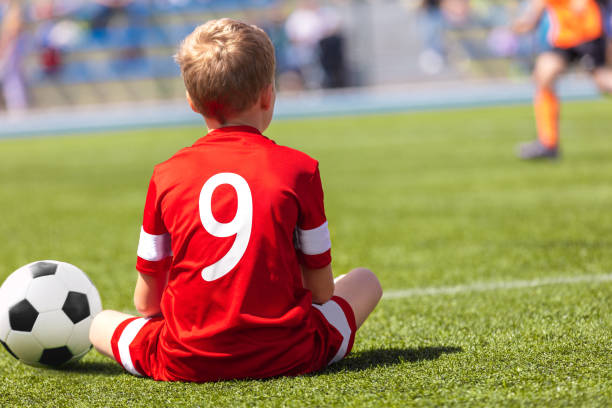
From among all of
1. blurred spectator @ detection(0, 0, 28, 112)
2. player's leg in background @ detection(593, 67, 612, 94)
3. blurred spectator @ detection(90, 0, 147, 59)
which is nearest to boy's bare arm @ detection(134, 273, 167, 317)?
player's leg in background @ detection(593, 67, 612, 94)

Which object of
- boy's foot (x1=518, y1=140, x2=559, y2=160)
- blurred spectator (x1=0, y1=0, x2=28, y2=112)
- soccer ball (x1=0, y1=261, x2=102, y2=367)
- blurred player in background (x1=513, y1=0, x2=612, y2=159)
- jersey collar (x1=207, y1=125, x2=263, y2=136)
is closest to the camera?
jersey collar (x1=207, y1=125, x2=263, y2=136)

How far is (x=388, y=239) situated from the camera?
4.83 meters

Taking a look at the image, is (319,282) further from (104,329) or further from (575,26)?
(575,26)

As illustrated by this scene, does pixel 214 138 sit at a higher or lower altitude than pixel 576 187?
higher

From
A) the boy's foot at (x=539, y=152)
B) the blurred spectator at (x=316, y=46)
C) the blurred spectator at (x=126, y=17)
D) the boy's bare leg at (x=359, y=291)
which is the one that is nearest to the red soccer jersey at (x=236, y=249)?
the boy's bare leg at (x=359, y=291)

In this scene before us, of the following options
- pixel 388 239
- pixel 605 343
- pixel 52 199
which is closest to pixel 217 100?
pixel 605 343

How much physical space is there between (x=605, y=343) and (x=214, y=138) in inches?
50.2

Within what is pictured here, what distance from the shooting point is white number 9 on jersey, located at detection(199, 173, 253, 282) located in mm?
1987

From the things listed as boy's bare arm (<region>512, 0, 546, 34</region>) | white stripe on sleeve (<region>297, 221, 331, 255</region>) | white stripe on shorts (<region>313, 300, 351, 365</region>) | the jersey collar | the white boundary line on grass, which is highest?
boy's bare arm (<region>512, 0, 546, 34</region>)

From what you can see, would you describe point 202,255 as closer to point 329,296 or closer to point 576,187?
point 329,296

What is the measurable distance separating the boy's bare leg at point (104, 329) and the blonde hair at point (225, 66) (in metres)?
0.72

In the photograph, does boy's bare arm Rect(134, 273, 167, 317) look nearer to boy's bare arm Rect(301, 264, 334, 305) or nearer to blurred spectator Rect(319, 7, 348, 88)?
boy's bare arm Rect(301, 264, 334, 305)

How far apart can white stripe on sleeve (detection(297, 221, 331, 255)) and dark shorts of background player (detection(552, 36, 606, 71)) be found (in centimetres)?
588

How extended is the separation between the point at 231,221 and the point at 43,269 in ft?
3.17
